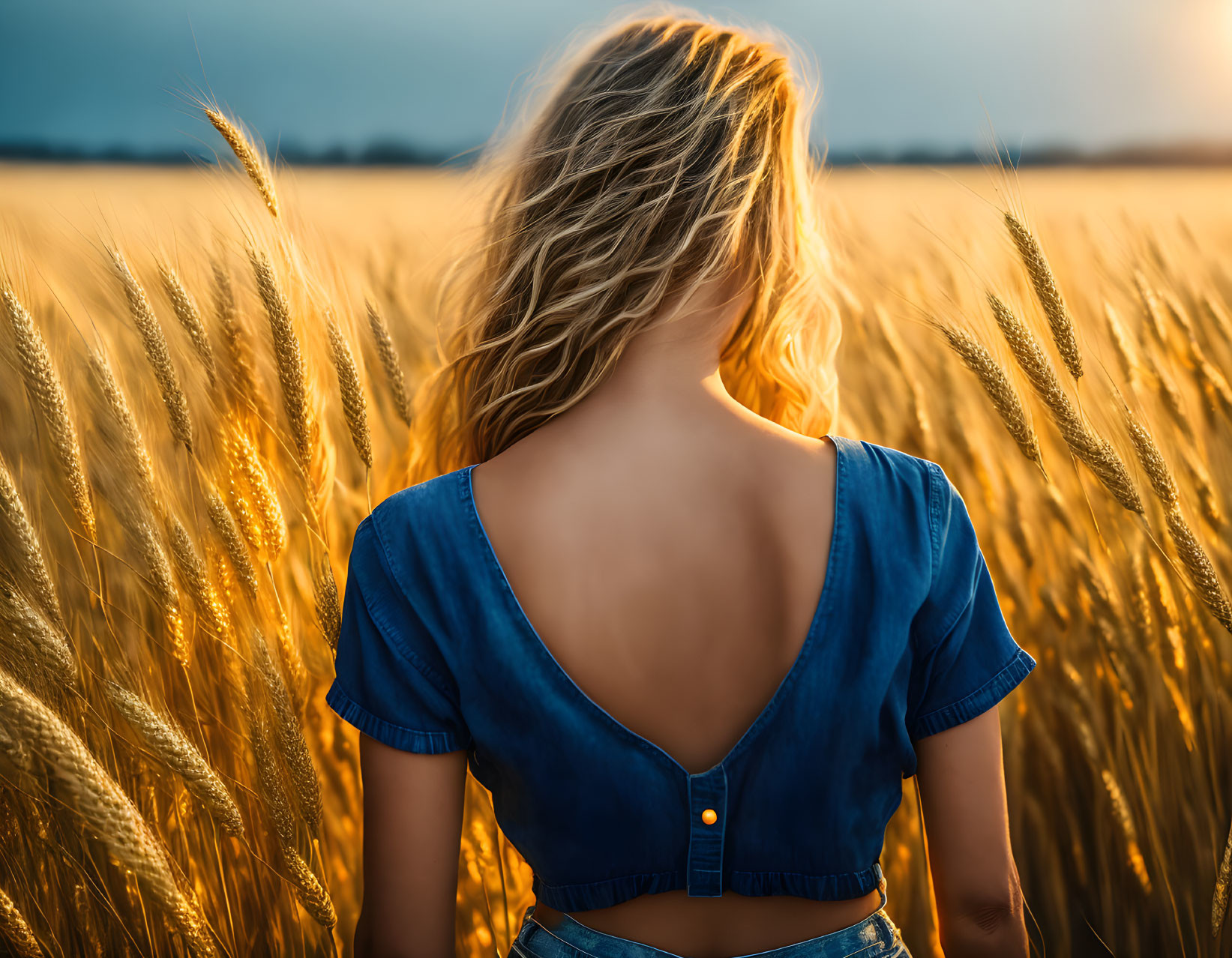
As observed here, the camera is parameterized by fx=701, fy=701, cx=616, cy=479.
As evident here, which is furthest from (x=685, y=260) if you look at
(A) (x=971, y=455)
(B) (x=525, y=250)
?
(A) (x=971, y=455)

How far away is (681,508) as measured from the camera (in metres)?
0.70

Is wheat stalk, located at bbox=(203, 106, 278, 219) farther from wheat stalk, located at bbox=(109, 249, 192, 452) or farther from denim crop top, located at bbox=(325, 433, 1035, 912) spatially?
denim crop top, located at bbox=(325, 433, 1035, 912)

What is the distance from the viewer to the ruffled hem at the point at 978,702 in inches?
30.3

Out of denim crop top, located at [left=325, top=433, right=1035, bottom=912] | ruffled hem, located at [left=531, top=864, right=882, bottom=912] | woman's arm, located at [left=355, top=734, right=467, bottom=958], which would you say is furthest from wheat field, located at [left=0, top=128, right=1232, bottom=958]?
ruffled hem, located at [left=531, top=864, right=882, bottom=912]

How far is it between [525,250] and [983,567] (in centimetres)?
65

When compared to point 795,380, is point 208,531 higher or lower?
lower

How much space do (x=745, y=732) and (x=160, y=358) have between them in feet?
3.13

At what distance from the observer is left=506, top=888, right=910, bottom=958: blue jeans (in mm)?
754

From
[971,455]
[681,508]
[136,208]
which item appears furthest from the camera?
[971,455]

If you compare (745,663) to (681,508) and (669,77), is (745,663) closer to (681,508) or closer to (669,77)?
(681,508)

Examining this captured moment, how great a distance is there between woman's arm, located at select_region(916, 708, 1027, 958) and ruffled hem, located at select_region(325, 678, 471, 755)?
529 mm

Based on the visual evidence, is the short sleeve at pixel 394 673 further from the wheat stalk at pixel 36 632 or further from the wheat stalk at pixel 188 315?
the wheat stalk at pixel 188 315

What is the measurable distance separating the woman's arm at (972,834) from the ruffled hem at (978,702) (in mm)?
11

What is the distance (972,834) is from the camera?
0.79 meters
